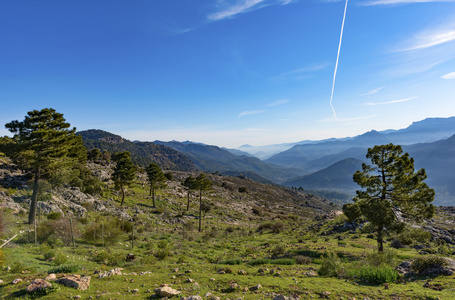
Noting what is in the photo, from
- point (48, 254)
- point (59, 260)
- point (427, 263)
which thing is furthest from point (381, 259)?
point (48, 254)

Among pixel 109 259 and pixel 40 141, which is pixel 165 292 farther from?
pixel 40 141

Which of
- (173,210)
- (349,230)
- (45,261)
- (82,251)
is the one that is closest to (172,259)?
(82,251)

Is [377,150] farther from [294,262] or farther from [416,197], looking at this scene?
[294,262]

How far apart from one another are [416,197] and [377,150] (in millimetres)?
5294

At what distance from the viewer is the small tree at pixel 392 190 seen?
19.2m

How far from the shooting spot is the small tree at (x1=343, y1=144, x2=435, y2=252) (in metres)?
19.2

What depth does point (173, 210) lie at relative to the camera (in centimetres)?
5856

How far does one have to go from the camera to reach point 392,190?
65.7ft

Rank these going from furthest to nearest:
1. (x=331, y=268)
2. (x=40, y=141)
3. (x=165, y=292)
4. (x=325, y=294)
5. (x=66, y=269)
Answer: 1. (x=40, y=141)
2. (x=331, y=268)
3. (x=66, y=269)
4. (x=325, y=294)
5. (x=165, y=292)

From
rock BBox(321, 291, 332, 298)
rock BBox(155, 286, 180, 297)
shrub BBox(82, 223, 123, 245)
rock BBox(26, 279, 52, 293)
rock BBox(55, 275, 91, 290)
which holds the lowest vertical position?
shrub BBox(82, 223, 123, 245)

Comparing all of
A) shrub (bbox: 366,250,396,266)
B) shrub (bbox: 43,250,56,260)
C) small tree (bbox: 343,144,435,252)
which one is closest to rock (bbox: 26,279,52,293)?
shrub (bbox: 43,250,56,260)

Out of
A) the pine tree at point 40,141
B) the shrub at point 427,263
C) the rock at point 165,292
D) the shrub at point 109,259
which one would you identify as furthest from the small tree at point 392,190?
the pine tree at point 40,141

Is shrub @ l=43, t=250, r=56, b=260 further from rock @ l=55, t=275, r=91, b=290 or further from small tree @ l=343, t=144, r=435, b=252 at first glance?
small tree @ l=343, t=144, r=435, b=252

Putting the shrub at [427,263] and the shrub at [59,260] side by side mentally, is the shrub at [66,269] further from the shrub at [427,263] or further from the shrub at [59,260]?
the shrub at [427,263]
